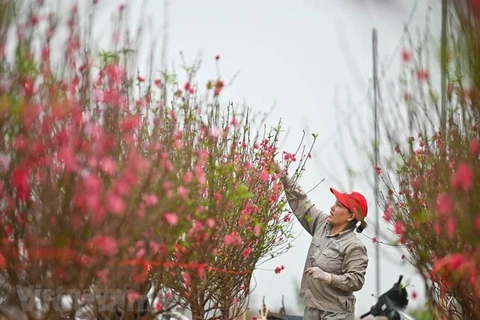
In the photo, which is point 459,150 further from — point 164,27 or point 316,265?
point 316,265

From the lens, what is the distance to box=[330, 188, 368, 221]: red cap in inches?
275

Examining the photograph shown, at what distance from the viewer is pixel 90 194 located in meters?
3.76

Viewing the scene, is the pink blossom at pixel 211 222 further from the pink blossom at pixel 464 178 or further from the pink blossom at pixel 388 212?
the pink blossom at pixel 464 178

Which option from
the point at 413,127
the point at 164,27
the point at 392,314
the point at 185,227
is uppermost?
the point at 164,27

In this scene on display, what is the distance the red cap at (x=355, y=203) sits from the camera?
22.9 feet

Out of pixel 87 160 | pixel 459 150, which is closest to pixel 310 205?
pixel 459 150

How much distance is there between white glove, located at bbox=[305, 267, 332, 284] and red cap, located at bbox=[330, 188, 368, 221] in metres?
0.61

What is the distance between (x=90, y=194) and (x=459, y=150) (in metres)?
1.72

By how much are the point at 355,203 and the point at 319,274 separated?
0.73m

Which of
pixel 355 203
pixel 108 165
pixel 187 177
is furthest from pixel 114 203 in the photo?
pixel 355 203

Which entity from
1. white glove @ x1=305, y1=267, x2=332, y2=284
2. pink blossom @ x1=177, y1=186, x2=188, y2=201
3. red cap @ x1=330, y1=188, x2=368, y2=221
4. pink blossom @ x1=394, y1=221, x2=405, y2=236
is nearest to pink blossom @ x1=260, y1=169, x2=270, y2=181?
red cap @ x1=330, y1=188, x2=368, y2=221

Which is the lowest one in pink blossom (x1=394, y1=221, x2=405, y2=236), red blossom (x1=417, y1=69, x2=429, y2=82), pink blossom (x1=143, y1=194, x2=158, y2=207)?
pink blossom (x1=394, y1=221, x2=405, y2=236)

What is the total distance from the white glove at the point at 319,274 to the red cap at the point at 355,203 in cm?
61

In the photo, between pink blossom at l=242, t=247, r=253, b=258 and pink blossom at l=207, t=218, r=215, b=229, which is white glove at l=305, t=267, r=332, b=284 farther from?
pink blossom at l=207, t=218, r=215, b=229
